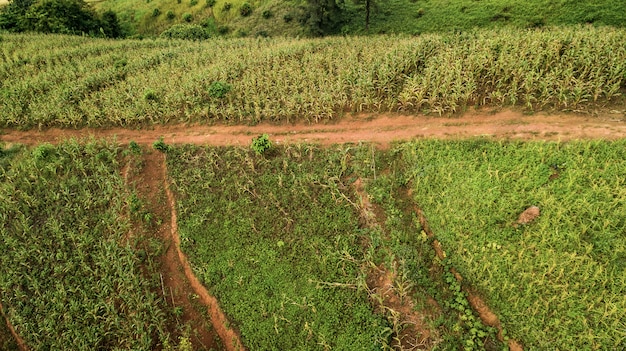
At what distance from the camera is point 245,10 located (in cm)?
3372

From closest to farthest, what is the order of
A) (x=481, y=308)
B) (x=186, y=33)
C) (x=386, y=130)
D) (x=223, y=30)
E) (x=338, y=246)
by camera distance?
(x=481, y=308) < (x=338, y=246) < (x=386, y=130) < (x=186, y=33) < (x=223, y=30)

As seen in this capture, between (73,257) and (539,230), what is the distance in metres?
12.6

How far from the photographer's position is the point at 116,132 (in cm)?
1493

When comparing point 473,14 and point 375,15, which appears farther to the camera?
point 375,15

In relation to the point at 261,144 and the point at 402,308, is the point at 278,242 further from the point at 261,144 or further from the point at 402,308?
the point at 402,308

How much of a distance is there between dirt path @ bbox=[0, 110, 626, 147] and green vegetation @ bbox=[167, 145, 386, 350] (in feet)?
3.07

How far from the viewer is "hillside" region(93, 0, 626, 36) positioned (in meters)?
23.0

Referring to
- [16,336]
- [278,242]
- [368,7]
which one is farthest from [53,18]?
[278,242]

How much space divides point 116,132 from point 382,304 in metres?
12.7

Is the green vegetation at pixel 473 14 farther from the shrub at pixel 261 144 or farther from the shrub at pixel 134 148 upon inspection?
the shrub at pixel 134 148

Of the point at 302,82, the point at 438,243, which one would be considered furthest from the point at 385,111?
the point at 438,243

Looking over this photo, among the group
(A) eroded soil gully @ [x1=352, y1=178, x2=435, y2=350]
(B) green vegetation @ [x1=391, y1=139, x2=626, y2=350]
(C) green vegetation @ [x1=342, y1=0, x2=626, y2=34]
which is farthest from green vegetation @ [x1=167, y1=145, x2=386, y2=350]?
(C) green vegetation @ [x1=342, y1=0, x2=626, y2=34]

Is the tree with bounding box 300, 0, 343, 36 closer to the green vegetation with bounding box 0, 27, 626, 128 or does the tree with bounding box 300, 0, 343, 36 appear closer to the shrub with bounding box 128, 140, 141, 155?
the green vegetation with bounding box 0, 27, 626, 128

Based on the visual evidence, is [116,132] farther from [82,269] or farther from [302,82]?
[302,82]
